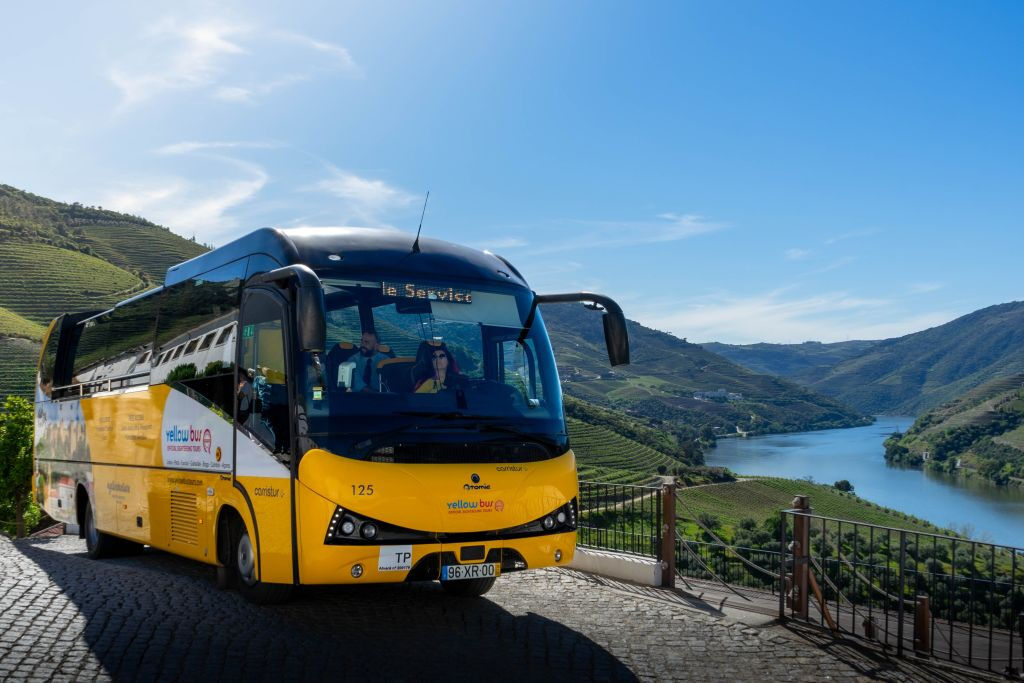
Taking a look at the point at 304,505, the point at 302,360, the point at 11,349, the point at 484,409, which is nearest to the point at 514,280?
the point at 484,409

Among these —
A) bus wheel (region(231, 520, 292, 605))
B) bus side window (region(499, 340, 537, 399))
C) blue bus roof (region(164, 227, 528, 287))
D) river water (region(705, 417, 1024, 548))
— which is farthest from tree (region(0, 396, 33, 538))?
river water (region(705, 417, 1024, 548))

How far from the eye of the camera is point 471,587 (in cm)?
973

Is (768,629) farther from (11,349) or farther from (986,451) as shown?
(986,451)

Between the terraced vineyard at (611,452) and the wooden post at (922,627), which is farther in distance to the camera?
the terraced vineyard at (611,452)

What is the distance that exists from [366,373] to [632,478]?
76.2 metres

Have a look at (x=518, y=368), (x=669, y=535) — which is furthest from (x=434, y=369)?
(x=669, y=535)

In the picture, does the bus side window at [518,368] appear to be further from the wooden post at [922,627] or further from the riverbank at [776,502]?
the riverbank at [776,502]

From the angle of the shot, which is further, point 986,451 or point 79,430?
point 986,451

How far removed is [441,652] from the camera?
720 centimetres

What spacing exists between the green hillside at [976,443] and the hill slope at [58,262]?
414ft

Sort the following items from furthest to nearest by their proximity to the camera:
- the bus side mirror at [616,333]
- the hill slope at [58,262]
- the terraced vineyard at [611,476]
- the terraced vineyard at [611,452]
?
the hill slope at [58,262], the terraced vineyard at [611,452], the terraced vineyard at [611,476], the bus side mirror at [616,333]

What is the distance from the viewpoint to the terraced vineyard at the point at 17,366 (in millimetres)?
85875

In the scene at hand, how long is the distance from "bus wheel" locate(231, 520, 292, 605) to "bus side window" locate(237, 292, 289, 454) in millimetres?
1001

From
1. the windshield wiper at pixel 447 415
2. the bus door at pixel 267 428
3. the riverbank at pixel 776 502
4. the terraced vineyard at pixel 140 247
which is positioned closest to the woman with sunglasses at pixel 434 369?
the windshield wiper at pixel 447 415
